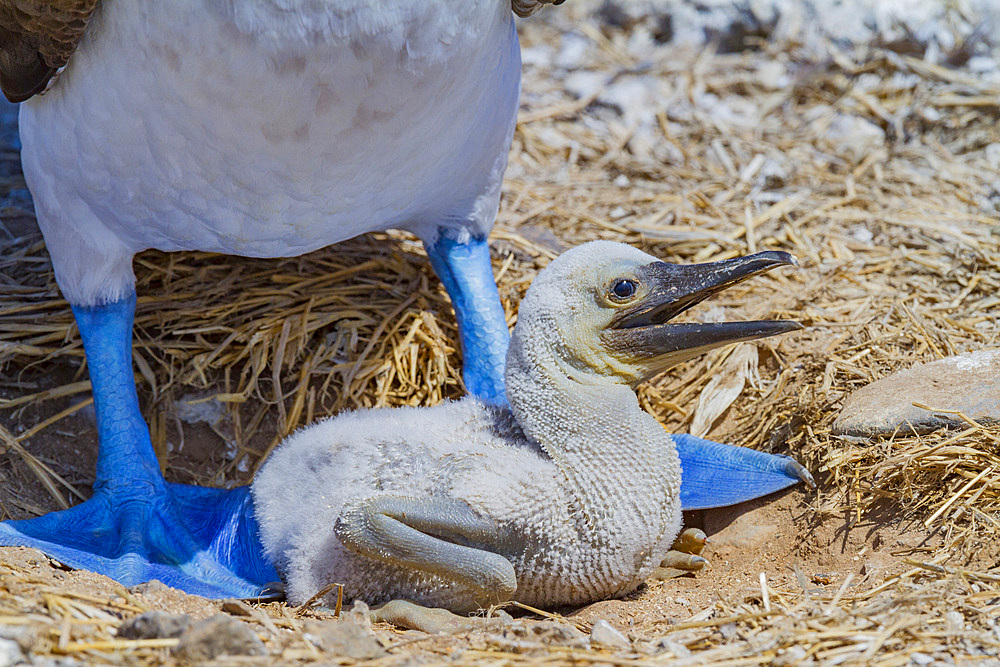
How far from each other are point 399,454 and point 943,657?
1.37 meters

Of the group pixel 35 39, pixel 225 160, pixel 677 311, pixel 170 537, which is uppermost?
Result: pixel 35 39

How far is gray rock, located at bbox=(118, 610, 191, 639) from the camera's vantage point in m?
1.86

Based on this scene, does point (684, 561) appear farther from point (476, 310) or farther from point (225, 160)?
point (225, 160)

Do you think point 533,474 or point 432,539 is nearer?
point 432,539

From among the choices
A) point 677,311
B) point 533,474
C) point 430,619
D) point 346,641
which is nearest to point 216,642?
point 346,641

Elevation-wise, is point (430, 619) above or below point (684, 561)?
above

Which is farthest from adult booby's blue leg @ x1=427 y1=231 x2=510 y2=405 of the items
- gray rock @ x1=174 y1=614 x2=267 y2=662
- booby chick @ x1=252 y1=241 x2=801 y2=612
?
gray rock @ x1=174 y1=614 x2=267 y2=662

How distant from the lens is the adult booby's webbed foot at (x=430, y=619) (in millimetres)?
2266

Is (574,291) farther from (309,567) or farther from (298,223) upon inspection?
(309,567)

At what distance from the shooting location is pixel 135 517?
114 inches

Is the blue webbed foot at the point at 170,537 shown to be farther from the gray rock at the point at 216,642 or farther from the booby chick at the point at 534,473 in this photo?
the gray rock at the point at 216,642

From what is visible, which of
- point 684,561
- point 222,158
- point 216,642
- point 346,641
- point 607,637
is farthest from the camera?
point 684,561

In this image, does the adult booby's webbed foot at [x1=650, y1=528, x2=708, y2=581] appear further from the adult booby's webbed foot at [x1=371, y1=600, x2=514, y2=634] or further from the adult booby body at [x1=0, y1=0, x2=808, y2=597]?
the adult booby's webbed foot at [x1=371, y1=600, x2=514, y2=634]

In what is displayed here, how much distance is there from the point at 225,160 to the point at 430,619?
4.05ft
